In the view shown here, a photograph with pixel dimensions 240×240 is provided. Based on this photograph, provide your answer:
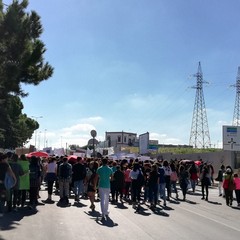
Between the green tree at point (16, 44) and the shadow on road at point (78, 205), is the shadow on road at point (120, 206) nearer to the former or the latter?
the shadow on road at point (78, 205)

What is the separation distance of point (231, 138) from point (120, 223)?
37.9 metres

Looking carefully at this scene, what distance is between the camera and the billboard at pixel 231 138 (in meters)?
47.3

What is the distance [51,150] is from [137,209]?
101 ft

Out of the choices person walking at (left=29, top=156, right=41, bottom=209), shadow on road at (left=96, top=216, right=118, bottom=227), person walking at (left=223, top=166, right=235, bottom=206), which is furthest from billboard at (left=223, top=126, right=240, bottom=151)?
shadow on road at (left=96, top=216, right=118, bottom=227)

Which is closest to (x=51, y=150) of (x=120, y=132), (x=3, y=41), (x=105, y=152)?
(x=105, y=152)

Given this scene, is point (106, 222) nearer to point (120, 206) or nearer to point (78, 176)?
point (120, 206)

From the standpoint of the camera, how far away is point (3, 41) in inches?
611

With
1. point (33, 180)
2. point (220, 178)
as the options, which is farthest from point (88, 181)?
point (220, 178)

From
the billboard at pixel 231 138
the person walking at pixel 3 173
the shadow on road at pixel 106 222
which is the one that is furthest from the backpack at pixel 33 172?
the billboard at pixel 231 138

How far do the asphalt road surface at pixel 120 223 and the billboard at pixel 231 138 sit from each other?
1254 inches

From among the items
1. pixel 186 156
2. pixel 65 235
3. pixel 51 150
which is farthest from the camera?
pixel 186 156

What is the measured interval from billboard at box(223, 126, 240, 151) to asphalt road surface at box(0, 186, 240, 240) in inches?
1254

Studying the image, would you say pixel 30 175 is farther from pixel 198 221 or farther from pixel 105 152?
pixel 105 152

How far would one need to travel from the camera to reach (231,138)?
4769 cm
